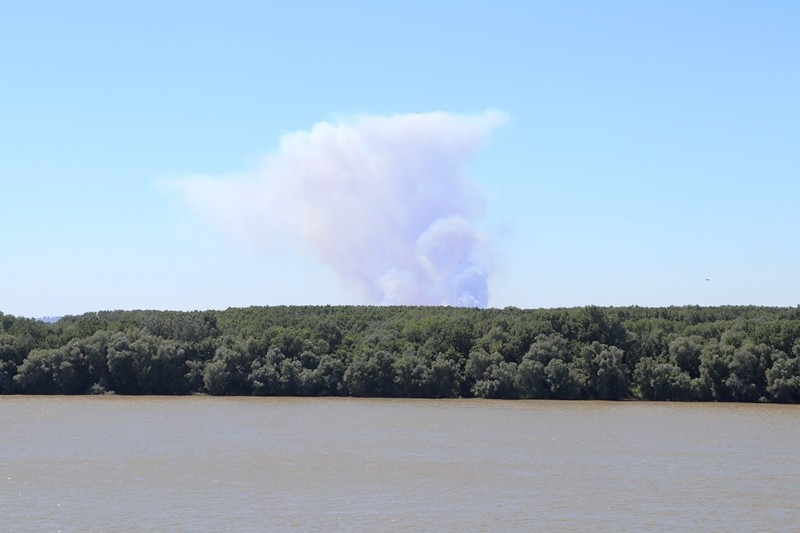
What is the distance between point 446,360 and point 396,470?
124 feet

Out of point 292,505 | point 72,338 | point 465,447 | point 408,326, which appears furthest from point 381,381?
point 292,505

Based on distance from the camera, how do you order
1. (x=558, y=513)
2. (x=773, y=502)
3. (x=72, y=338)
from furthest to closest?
(x=72, y=338) < (x=773, y=502) < (x=558, y=513)

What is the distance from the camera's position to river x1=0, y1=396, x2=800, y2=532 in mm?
29344

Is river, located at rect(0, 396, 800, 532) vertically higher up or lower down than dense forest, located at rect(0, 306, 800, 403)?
lower down

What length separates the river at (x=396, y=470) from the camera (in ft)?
96.3

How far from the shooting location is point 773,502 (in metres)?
32.3

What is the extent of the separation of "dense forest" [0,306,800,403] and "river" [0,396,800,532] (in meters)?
8.57

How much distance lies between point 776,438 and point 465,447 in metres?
15.0

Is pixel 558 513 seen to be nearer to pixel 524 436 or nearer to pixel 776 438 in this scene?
pixel 524 436

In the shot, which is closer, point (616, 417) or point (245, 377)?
point (616, 417)

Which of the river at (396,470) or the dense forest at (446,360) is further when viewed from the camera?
the dense forest at (446,360)

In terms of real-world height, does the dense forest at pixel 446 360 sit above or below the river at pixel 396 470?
above

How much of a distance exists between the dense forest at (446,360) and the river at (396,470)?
28.1 ft

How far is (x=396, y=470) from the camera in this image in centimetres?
3819
